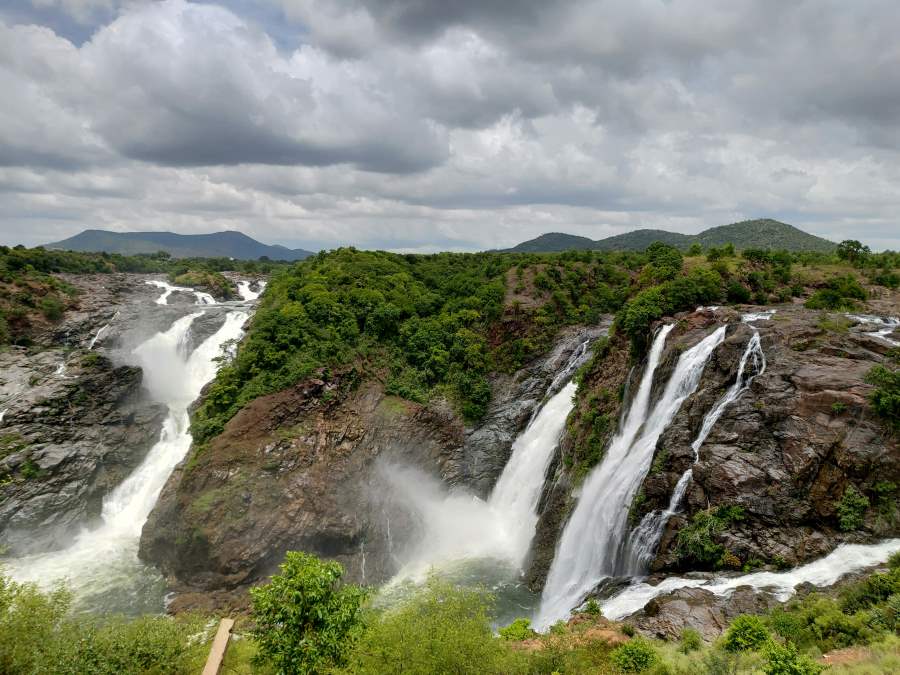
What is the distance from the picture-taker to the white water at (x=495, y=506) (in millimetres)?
30281

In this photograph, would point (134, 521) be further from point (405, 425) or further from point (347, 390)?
point (405, 425)

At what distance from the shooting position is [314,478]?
31.4 metres

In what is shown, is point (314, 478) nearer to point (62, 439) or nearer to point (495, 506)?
point (495, 506)

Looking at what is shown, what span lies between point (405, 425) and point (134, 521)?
20078 millimetres

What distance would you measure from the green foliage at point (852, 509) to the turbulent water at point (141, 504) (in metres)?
32.4

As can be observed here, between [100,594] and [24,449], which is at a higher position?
[24,449]

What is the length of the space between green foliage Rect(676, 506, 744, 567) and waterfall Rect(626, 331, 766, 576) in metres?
0.98

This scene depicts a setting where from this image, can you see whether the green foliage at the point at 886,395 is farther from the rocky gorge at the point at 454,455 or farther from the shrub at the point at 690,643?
the shrub at the point at 690,643

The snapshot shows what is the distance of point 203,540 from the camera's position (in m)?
28.1

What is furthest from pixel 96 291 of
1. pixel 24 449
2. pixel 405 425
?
pixel 405 425

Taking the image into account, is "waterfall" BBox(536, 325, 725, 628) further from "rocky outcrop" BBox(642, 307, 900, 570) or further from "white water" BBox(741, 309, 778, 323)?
"white water" BBox(741, 309, 778, 323)

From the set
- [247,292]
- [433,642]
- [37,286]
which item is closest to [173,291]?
[247,292]

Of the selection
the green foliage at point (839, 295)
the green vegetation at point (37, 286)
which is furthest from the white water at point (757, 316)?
the green vegetation at point (37, 286)

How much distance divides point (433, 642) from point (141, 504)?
3239 centimetres
